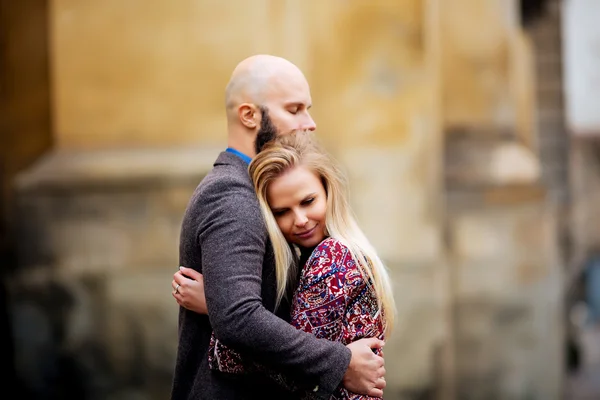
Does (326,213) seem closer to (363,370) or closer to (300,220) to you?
(300,220)

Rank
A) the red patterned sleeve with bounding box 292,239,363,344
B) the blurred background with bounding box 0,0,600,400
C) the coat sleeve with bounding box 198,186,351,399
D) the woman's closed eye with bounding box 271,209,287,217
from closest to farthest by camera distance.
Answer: the coat sleeve with bounding box 198,186,351,399, the red patterned sleeve with bounding box 292,239,363,344, the woman's closed eye with bounding box 271,209,287,217, the blurred background with bounding box 0,0,600,400

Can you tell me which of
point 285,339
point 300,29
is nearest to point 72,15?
point 300,29

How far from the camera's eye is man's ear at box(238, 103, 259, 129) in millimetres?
2441

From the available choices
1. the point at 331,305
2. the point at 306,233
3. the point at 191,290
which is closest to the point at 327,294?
the point at 331,305

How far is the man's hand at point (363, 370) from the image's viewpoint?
2.18 metres

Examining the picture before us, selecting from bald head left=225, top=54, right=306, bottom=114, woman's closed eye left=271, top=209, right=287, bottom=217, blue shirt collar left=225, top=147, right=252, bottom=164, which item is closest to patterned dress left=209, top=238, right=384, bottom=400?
woman's closed eye left=271, top=209, right=287, bottom=217

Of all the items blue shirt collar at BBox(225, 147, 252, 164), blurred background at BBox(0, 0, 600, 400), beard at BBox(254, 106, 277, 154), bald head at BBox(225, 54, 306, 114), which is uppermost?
bald head at BBox(225, 54, 306, 114)

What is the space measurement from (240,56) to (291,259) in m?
3.05

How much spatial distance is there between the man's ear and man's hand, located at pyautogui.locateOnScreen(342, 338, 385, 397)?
647 millimetres

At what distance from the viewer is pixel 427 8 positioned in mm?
5301

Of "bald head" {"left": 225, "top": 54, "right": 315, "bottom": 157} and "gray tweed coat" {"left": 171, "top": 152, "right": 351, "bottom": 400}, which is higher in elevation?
"bald head" {"left": 225, "top": 54, "right": 315, "bottom": 157}

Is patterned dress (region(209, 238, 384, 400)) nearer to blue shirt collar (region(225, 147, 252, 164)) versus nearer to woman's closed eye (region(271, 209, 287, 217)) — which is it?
woman's closed eye (region(271, 209, 287, 217))

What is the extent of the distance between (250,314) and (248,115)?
612mm

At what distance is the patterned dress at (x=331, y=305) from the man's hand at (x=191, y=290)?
129 mm
